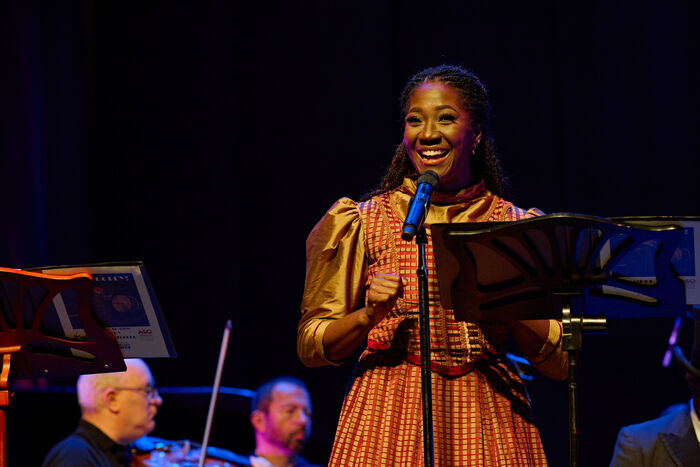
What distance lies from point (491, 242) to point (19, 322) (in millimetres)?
1176

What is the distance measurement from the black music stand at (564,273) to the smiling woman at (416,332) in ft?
0.54

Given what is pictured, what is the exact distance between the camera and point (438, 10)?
4672mm

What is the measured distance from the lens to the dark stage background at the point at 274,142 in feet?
14.6

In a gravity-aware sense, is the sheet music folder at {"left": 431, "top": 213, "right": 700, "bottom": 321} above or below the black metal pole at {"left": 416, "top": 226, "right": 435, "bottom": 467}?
above

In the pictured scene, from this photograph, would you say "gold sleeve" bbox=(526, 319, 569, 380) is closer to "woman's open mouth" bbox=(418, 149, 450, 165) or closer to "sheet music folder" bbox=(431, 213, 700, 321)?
"sheet music folder" bbox=(431, 213, 700, 321)

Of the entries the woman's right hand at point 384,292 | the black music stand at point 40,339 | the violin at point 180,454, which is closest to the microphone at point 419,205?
the woman's right hand at point 384,292

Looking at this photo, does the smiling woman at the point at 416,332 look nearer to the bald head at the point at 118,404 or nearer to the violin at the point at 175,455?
the bald head at the point at 118,404

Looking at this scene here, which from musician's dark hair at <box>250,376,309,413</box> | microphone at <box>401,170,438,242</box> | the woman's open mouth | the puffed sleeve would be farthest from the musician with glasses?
microphone at <box>401,170,438,242</box>

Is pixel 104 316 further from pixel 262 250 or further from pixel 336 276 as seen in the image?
pixel 262 250

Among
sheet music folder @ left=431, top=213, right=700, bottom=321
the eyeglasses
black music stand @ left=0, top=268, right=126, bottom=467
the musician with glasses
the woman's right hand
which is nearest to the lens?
sheet music folder @ left=431, top=213, right=700, bottom=321

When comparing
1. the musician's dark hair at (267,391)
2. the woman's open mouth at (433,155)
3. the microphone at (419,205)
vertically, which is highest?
the woman's open mouth at (433,155)

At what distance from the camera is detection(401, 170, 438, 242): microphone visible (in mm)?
1916

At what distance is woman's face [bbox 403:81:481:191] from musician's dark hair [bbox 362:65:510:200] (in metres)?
0.03

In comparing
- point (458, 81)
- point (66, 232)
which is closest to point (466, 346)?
point (458, 81)
